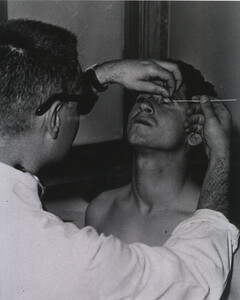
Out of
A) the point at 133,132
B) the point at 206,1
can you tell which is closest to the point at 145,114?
the point at 133,132

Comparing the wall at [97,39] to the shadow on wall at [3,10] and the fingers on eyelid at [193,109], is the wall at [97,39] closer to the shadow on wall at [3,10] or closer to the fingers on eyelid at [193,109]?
the shadow on wall at [3,10]

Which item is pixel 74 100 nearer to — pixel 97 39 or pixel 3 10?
pixel 3 10

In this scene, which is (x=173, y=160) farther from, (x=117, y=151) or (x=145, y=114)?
(x=117, y=151)

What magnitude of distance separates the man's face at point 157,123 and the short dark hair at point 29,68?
593mm

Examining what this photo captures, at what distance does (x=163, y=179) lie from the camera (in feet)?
5.94

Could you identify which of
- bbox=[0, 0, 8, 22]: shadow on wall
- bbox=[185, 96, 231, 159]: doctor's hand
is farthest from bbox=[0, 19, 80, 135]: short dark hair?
bbox=[0, 0, 8, 22]: shadow on wall

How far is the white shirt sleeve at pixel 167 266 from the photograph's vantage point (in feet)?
3.22

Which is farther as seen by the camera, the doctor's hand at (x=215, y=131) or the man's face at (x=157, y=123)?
the man's face at (x=157, y=123)

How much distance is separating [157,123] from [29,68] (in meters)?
0.76

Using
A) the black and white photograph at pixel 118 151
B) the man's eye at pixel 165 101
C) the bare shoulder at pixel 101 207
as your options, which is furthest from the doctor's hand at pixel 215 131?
the bare shoulder at pixel 101 207

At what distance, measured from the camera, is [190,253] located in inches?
42.7

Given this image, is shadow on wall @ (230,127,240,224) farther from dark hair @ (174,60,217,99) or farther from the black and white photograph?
dark hair @ (174,60,217,99)

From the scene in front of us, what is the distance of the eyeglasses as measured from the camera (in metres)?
1.07

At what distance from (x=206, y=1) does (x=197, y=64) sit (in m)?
0.30
